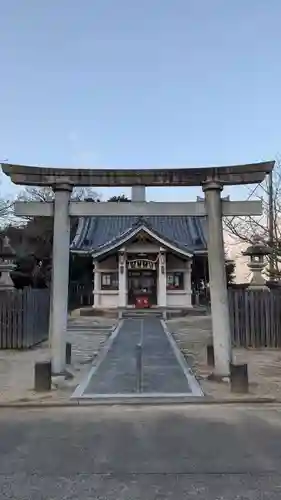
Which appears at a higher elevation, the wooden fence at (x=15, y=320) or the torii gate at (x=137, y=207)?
the torii gate at (x=137, y=207)

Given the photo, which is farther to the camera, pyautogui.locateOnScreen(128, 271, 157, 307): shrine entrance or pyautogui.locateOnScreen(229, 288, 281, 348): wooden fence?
pyautogui.locateOnScreen(128, 271, 157, 307): shrine entrance

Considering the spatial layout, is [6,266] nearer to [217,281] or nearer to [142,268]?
[217,281]

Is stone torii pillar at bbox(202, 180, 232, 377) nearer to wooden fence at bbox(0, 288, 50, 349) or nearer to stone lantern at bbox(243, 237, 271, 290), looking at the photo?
stone lantern at bbox(243, 237, 271, 290)

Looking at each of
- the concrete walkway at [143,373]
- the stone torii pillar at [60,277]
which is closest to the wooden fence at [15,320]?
the concrete walkway at [143,373]

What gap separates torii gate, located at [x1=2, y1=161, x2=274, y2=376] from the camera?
10.6 metres

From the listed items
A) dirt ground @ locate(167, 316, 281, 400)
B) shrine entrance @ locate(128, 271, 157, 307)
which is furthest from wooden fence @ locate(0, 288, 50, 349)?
shrine entrance @ locate(128, 271, 157, 307)

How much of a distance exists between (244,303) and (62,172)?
7670mm

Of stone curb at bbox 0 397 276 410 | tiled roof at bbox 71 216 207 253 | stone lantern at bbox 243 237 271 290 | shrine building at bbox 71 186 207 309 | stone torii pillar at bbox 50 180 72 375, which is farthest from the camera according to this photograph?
tiled roof at bbox 71 216 207 253

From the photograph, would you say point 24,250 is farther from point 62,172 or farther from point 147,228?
point 62,172

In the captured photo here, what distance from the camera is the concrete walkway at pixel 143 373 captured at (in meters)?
8.96

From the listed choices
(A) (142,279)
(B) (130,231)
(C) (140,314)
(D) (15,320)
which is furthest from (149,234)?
(D) (15,320)

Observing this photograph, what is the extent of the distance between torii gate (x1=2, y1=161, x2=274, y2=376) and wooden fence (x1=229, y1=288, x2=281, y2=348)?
16.8 ft

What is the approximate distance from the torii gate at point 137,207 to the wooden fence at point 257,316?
5.11 metres

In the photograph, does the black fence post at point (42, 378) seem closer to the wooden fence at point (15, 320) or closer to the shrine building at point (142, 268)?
the wooden fence at point (15, 320)
